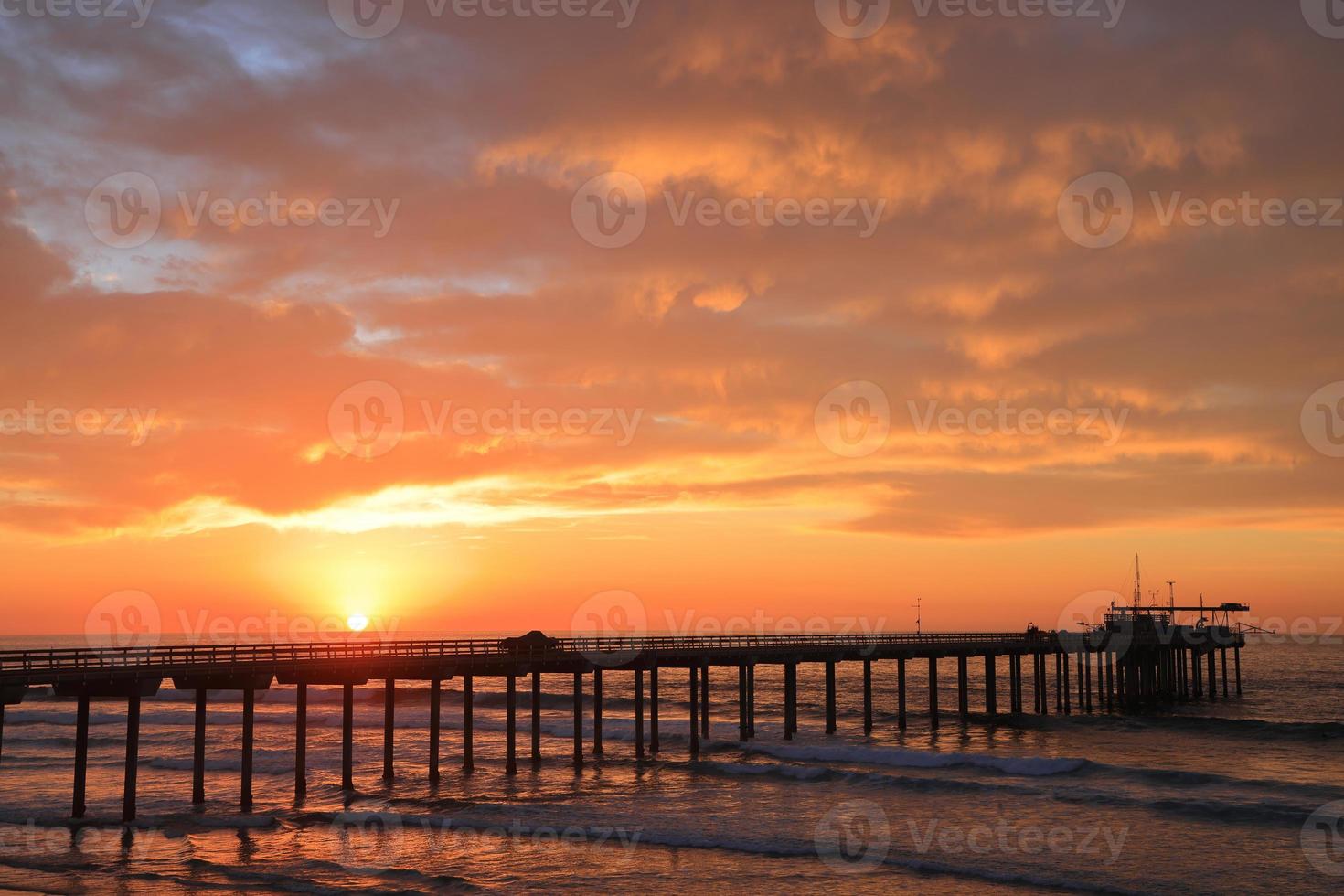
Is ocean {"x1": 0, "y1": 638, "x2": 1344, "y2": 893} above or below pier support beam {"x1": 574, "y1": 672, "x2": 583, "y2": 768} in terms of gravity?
below

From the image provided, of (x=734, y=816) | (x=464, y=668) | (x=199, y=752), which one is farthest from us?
(x=464, y=668)

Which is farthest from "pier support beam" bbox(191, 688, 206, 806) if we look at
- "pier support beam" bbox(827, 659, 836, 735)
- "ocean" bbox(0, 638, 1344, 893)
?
"pier support beam" bbox(827, 659, 836, 735)

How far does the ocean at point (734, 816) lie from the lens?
97.6 feet

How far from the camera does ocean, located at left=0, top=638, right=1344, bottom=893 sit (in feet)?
97.6

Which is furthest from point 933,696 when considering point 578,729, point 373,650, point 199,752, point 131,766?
point 131,766

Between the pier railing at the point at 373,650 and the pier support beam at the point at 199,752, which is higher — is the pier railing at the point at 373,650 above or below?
above

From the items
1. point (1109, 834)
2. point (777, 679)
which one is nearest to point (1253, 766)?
point (1109, 834)

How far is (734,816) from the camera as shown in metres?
37.8

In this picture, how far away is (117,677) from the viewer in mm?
32250

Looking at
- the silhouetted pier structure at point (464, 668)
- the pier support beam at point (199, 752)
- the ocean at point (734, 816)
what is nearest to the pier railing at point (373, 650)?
the silhouetted pier structure at point (464, 668)

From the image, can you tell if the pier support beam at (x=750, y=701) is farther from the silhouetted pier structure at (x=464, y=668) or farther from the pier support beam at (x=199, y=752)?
the pier support beam at (x=199, y=752)

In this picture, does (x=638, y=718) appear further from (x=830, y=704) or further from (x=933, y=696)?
(x=933, y=696)

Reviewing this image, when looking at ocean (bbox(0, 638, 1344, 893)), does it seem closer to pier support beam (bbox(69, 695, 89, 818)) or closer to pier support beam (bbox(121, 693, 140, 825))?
pier support beam (bbox(121, 693, 140, 825))

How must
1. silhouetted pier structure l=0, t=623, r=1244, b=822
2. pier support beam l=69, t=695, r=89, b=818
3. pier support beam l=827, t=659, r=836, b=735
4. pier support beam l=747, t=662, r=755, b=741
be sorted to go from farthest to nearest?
pier support beam l=827, t=659, r=836, b=735 → pier support beam l=747, t=662, r=755, b=741 → pier support beam l=69, t=695, r=89, b=818 → silhouetted pier structure l=0, t=623, r=1244, b=822
